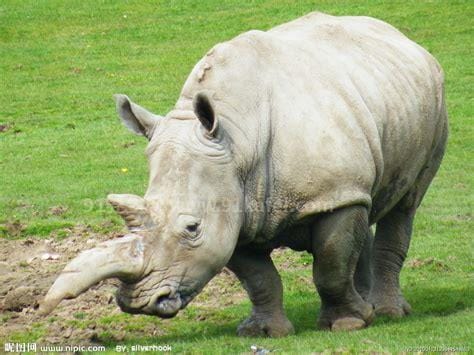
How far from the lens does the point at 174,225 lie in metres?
8.76

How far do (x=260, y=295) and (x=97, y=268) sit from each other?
2.05 metres

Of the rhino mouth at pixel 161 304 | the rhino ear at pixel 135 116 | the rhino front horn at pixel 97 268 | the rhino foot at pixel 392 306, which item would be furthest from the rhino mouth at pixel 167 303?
the rhino foot at pixel 392 306

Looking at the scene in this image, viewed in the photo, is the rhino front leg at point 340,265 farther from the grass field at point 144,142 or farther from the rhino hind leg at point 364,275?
the rhino hind leg at point 364,275

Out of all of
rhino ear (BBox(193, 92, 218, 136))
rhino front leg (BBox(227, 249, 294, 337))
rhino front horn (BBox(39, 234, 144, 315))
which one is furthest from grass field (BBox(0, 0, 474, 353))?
rhino ear (BBox(193, 92, 218, 136))

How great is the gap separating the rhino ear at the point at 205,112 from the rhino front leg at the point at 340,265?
3.79ft

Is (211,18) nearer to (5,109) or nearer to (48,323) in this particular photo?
(5,109)

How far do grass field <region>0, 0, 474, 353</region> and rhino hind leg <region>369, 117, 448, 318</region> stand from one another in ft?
1.14

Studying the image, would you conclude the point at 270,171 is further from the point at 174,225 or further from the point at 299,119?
the point at 174,225

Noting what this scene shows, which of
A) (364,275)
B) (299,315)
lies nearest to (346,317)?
(299,315)

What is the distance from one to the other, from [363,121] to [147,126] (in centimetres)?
158

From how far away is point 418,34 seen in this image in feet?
88.5

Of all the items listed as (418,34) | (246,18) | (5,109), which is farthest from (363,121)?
(246,18)

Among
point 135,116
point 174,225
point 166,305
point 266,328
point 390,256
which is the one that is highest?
point 135,116

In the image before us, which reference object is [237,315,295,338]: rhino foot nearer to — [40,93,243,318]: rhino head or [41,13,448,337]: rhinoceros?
[41,13,448,337]: rhinoceros
